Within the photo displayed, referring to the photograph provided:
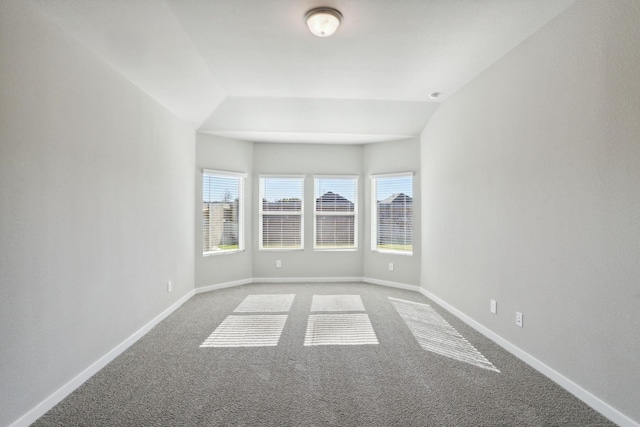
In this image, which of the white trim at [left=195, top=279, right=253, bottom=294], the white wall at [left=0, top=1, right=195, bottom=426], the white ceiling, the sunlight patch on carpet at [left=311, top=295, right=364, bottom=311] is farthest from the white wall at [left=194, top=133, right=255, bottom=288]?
the sunlight patch on carpet at [left=311, top=295, right=364, bottom=311]

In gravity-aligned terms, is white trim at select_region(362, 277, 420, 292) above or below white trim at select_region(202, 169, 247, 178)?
below

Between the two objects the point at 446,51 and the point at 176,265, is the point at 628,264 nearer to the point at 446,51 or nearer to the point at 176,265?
the point at 446,51

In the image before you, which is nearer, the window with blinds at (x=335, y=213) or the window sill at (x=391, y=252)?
the window sill at (x=391, y=252)

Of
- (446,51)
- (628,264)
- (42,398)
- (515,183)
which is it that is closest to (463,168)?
(515,183)

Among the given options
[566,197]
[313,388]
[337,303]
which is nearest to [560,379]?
[566,197]

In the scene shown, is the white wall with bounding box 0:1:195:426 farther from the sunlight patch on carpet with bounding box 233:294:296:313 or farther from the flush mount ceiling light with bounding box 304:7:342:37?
the flush mount ceiling light with bounding box 304:7:342:37

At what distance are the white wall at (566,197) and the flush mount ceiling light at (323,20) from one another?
5.15 feet

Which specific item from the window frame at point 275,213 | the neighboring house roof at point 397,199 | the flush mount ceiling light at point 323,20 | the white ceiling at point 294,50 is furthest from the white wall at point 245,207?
the flush mount ceiling light at point 323,20

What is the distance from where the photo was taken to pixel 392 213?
209 inches

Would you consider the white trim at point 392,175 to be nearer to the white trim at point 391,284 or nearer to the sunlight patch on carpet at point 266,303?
the white trim at point 391,284

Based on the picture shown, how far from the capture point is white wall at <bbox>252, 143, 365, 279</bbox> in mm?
5535

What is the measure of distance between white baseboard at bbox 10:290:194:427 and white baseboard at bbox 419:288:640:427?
11.2ft

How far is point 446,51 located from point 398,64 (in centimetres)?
44

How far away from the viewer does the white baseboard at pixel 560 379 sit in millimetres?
1852
